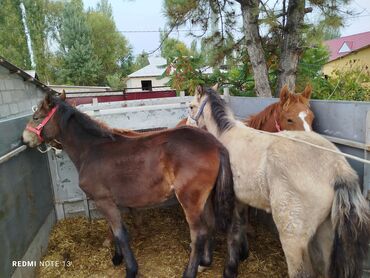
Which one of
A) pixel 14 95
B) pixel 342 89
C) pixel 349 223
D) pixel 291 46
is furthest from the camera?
pixel 342 89

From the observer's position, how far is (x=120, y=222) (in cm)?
294

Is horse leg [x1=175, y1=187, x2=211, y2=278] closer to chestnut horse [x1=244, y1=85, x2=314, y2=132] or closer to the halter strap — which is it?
the halter strap

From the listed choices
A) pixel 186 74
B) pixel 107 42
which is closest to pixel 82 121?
pixel 186 74

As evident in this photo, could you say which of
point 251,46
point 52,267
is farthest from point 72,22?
point 52,267

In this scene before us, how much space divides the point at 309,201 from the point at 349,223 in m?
0.27

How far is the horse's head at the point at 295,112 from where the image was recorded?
9.75ft

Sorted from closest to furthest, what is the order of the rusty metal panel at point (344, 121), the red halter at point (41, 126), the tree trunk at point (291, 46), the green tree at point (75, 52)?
the rusty metal panel at point (344, 121)
the red halter at point (41, 126)
the tree trunk at point (291, 46)
the green tree at point (75, 52)

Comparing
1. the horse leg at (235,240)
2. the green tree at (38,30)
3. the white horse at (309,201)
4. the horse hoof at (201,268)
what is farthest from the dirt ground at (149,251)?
the green tree at (38,30)

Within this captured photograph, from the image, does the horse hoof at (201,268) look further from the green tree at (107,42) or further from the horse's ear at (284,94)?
the green tree at (107,42)

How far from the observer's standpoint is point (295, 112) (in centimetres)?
303

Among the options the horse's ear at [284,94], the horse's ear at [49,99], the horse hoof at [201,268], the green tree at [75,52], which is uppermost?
the green tree at [75,52]

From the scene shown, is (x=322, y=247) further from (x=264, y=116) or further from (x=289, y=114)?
(x=264, y=116)

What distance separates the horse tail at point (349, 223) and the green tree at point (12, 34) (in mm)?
34323

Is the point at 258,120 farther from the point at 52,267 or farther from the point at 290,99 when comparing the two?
the point at 52,267
